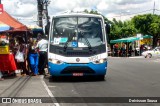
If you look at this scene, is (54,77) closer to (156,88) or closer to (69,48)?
(69,48)

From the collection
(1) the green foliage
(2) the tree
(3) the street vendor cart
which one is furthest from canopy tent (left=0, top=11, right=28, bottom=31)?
(2) the tree

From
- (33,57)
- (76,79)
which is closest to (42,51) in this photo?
(33,57)

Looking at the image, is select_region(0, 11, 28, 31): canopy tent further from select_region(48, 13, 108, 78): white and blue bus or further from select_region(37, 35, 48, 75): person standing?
select_region(48, 13, 108, 78): white and blue bus

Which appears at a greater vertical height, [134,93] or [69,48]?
[69,48]

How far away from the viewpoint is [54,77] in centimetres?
1573

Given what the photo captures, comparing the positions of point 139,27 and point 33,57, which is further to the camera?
point 139,27

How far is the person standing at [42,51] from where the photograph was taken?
1728cm

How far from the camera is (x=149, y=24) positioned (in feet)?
215

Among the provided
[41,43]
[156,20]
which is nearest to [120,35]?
[156,20]

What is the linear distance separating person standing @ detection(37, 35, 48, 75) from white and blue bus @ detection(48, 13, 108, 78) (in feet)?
7.89

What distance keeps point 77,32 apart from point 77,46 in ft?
2.39

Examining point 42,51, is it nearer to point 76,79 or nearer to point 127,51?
point 76,79

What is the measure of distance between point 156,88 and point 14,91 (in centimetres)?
454

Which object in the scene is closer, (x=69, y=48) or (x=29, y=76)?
(x=69, y=48)
